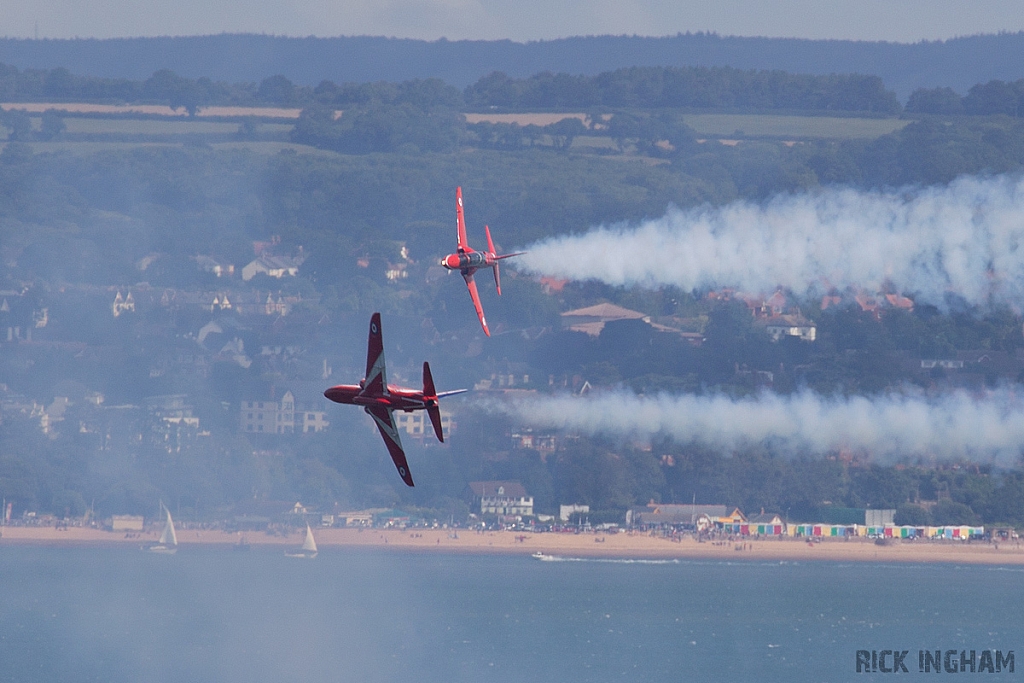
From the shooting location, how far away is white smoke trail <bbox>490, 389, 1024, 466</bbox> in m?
71.8

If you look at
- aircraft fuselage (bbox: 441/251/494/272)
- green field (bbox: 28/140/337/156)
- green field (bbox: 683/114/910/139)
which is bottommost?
aircraft fuselage (bbox: 441/251/494/272)

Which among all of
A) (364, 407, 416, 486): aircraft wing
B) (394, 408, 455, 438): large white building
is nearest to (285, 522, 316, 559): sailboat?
(394, 408, 455, 438): large white building

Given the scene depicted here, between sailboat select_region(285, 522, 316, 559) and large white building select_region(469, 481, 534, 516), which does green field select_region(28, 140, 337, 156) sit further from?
large white building select_region(469, 481, 534, 516)

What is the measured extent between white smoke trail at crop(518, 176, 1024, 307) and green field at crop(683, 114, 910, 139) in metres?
108

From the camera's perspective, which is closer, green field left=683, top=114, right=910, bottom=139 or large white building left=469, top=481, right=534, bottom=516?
large white building left=469, top=481, right=534, bottom=516

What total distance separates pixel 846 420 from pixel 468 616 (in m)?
27.2

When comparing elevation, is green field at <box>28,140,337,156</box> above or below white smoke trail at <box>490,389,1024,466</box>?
above

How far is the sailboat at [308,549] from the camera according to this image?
11212 centimetres

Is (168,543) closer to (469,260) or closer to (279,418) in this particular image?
(279,418)

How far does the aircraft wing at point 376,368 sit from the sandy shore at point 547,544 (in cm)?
7441

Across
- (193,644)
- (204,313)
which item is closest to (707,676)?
(193,644)

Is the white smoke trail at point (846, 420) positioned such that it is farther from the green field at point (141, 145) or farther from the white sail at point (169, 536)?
the green field at point (141, 145)

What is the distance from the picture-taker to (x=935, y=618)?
341 ft

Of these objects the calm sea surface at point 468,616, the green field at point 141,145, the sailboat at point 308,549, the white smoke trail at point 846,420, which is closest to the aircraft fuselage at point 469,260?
the white smoke trail at point 846,420
